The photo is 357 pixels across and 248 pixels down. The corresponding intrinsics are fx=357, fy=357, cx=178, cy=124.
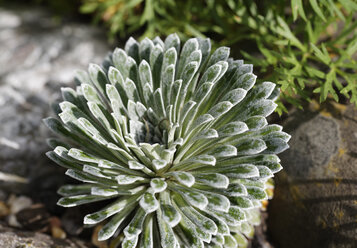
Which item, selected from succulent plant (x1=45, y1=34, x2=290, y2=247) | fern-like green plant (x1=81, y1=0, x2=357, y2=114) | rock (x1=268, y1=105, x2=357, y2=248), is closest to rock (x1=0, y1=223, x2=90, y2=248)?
succulent plant (x1=45, y1=34, x2=290, y2=247)

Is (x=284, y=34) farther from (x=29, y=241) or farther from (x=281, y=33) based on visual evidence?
(x=29, y=241)

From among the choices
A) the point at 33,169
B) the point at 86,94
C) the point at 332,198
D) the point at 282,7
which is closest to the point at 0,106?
the point at 33,169

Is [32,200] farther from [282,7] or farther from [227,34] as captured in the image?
[282,7]

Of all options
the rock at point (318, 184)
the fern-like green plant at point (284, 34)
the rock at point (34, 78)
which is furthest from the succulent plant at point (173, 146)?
the rock at point (34, 78)

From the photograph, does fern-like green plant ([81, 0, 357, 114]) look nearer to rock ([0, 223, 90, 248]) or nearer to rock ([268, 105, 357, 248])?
rock ([268, 105, 357, 248])

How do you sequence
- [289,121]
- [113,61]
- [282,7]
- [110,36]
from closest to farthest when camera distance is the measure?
[113,61], [289,121], [282,7], [110,36]
